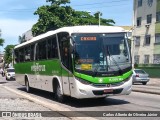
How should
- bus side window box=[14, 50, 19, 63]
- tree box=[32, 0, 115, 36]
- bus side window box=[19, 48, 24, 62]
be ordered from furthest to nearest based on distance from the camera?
tree box=[32, 0, 115, 36]
bus side window box=[14, 50, 19, 63]
bus side window box=[19, 48, 24, 62]

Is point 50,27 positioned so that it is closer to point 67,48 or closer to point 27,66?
point 27,66

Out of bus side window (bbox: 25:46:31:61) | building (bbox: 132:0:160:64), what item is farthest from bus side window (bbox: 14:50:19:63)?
building (bbox: 132:0:160:64)

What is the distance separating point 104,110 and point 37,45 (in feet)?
25.8

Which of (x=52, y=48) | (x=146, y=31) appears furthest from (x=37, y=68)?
(x=146, y=31)

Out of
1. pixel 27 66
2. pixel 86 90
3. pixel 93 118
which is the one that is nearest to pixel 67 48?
pixel 86 90

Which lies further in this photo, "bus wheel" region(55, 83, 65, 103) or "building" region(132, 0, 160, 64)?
"building" region(132, 0, 160, 64)

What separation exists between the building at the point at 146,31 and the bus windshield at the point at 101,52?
128ft

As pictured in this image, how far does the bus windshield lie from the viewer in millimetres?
14547

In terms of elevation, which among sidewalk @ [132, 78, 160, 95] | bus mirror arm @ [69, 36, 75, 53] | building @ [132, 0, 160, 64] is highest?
building @ [132, 0, 160, 64]

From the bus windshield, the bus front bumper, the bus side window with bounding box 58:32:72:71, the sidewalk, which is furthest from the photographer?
the sidewalk

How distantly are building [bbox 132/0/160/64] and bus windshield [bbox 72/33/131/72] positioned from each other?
128 ft

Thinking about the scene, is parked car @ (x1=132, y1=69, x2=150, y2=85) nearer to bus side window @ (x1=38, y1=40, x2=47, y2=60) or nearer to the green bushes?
the green bushes

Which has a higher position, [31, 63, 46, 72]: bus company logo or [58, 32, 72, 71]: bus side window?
[58, 32, 72, 71]: bus side window

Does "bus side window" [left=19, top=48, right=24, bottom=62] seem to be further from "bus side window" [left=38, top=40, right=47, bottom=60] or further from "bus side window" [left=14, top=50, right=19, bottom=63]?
"bus side window" [left=38, top=40, right=47, bottom=60]
